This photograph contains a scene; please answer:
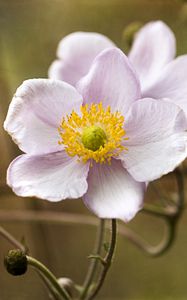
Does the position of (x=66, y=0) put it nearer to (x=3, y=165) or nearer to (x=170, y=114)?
(x=3, y=165)

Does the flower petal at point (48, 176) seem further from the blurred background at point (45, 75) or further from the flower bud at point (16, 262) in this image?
the blurred background at point (45, 75)

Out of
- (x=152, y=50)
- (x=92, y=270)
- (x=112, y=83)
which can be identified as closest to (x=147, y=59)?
(x=152, y=50)

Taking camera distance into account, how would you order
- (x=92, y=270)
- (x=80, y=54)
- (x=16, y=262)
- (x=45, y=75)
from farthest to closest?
1. (x=45, y=75)
2. (x=80, y=54)
3. (x=92, y=270)
4. (x=16, y=262)

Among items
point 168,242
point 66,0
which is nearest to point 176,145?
point 168,242

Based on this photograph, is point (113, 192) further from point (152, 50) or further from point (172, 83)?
point (152, 50)

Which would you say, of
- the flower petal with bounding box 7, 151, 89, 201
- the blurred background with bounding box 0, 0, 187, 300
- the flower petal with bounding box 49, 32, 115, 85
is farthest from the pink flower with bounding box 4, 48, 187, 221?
the blurred background with bounding box 0, 0, 187, 300

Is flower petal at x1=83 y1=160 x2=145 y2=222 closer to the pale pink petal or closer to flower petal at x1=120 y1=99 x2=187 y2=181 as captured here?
flower petal at x1=120 y1=99 x2=187 y2=181

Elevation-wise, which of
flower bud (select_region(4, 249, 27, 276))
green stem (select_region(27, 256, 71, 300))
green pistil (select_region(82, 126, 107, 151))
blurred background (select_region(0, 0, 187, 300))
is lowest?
blurred background (select_region(0, 0, 187, 300))

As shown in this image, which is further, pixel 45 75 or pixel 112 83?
pixel 45 75
